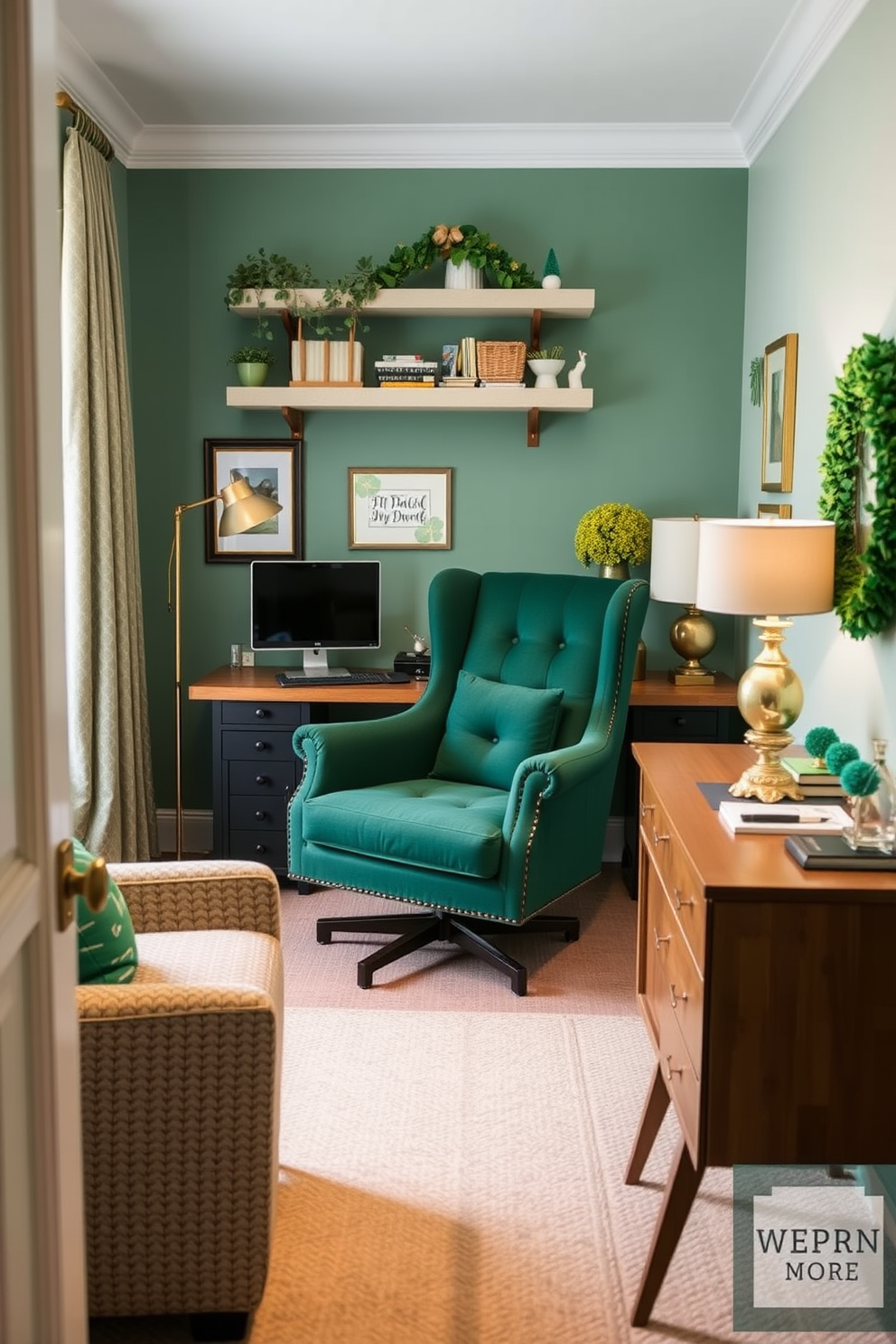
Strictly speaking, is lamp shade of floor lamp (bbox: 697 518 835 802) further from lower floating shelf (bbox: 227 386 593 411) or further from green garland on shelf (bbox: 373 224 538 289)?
green garland on shelf (bbox: 373 224 538 289)

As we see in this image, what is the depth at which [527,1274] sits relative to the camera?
220cm

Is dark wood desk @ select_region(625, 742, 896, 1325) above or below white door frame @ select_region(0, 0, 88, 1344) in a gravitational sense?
below

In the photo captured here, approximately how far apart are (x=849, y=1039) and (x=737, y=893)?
27 centimetres

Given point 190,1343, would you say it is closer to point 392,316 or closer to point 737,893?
point 737,893

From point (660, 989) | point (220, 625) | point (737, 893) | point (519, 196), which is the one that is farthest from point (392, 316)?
point (737, 893)

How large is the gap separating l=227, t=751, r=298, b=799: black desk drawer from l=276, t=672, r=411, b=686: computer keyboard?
251 millimetres

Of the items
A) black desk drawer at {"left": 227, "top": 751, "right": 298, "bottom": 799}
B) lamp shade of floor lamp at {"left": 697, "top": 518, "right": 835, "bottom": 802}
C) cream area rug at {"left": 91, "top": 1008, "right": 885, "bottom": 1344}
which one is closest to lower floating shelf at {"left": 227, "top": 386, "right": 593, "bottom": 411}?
black desk drawer at {"left": 227, "top": 751, "right": 298, "bottom": 799}

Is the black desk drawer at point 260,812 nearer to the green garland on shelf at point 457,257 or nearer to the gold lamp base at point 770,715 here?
the green garland on shelf at point 457,257

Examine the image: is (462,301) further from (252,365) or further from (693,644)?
(693,644)

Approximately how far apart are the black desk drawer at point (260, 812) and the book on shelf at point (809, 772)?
6.97 feet

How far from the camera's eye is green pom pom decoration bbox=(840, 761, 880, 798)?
197 centimetres

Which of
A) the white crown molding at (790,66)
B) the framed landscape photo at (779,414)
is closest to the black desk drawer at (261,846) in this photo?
the framed landscape photo at (779,414)

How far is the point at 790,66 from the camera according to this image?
3.59 metres

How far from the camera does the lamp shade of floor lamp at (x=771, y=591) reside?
2.41m
